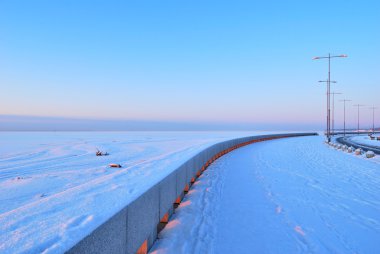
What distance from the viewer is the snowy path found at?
5445mm

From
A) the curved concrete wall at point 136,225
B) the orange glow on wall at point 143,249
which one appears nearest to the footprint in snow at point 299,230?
the curved concrete wall at point 136,225

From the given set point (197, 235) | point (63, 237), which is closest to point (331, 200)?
point (197, 235)

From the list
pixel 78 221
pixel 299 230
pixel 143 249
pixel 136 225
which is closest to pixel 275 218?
pixel 299 230

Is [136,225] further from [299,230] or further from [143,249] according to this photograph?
[299,230]

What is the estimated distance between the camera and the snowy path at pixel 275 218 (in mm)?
5445

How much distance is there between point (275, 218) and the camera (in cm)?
708

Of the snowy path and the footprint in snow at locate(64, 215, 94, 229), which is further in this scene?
the snowy path

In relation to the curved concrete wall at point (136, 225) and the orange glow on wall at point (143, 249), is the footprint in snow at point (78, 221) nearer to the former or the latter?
the curved concrete wall at point (136, 225)

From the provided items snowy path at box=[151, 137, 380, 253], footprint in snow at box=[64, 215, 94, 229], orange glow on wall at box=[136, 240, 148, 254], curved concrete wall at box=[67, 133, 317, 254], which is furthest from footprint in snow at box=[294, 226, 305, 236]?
footprint in snow at box=[64, 215, 94, 229]

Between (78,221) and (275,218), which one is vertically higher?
(78,221)

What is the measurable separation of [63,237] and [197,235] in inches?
116

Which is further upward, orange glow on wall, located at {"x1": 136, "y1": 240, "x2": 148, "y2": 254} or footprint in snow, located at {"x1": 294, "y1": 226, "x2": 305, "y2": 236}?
orange glow on wall, located at {"x1": 136, "y1": 240, "x2": 148, "y2": 254}

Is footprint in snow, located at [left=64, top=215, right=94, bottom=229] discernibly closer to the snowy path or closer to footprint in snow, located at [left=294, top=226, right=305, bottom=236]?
the snowy path

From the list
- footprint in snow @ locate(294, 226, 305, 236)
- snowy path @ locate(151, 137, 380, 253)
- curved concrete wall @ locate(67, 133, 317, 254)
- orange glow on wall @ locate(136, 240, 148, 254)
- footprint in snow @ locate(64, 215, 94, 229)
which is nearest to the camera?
curved concrete wall @ locate(67, 133, 317, 254)
